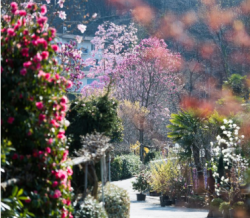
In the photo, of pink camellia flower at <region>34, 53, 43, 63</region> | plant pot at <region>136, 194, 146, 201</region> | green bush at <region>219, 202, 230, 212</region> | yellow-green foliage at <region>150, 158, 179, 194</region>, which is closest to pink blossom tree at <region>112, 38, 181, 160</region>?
plant pot at <region>136, 194, 146, 201</region>

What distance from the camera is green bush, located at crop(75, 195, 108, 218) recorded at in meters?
5.72

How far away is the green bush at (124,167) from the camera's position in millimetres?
22922

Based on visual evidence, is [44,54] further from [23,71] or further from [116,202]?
[116,202]

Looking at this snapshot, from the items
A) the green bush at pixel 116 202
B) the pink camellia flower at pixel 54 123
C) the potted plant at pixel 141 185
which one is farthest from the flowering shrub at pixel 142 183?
the pink camellia flower at pixel 54 123

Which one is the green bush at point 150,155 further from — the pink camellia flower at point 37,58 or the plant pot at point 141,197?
the pink camellia flower at point 37,58

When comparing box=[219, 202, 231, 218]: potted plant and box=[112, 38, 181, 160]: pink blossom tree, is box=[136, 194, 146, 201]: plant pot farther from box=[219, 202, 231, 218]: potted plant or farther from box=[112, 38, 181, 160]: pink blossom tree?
box=[112, 38, 181, 160]: pink blossom tree

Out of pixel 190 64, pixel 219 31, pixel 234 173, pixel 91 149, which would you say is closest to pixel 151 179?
pixel 234 173

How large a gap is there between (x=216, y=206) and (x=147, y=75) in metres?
16.6

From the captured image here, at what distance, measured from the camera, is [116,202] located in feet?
24.1

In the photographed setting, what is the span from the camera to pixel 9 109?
3561 mm

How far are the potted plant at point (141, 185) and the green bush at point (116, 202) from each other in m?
8.88

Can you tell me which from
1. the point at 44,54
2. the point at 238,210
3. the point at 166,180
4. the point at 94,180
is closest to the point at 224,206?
the point at 238,210

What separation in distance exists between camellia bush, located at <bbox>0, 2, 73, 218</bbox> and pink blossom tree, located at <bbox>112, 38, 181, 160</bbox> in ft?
71.4

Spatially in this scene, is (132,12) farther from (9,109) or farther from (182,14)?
(9,109)
